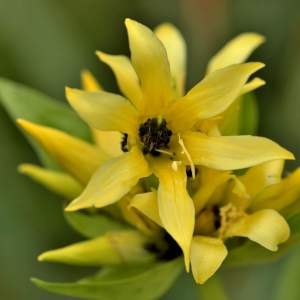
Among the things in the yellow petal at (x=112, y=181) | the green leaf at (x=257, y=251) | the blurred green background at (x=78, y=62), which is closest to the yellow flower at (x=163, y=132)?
the yellow petal at (x=112, y=181)

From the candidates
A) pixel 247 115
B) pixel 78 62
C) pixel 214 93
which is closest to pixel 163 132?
pixel 214 93

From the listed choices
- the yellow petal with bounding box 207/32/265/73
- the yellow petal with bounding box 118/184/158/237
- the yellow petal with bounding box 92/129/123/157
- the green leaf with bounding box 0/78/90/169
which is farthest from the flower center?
the green leaf with bounding box 0/78/90/169

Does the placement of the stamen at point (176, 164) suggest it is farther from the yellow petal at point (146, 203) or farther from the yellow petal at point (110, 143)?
the yellow petal at point (110, 143)

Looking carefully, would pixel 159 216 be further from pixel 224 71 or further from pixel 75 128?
pixel 75 128

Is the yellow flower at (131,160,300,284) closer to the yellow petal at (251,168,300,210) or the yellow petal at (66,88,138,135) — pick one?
the yellow petal at (251,168,300,210)

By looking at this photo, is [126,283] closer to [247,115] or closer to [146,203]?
[146,203]
